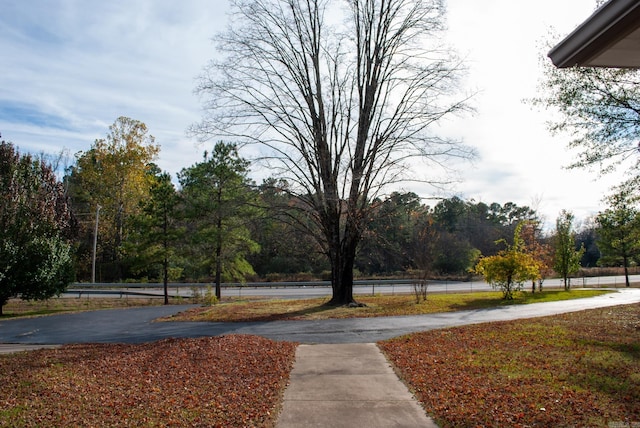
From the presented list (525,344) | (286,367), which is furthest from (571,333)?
(286,367)

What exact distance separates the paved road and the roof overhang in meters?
7.88

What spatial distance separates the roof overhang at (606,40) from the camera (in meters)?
4.16

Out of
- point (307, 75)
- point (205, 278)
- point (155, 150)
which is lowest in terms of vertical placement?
point (205, 278)

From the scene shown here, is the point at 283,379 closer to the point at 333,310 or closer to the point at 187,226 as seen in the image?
the point at 333,310

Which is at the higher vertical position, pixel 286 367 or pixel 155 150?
pixel 155 150

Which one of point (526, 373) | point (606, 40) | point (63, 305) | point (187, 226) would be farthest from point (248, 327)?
point (187, 226)

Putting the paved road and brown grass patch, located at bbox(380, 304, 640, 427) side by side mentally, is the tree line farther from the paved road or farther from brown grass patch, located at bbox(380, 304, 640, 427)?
brown grass patch, located at bbox(380, 304, 640, 427)

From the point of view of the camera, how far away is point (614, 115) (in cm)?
1386

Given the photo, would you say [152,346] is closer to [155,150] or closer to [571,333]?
[571,333]

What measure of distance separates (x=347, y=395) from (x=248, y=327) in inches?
313

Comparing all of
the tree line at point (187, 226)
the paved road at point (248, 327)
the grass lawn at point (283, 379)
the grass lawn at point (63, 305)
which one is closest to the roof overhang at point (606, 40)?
the grass lawn at point (283, 379)

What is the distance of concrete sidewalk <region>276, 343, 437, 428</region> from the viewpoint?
5.46 metres

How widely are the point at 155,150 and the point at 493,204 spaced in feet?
208

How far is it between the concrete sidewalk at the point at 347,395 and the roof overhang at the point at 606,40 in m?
4.23
